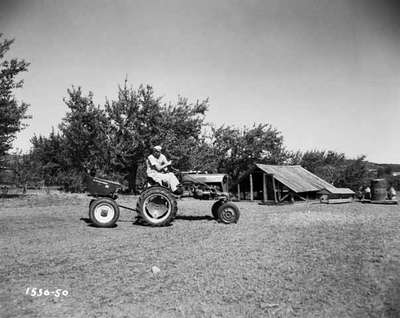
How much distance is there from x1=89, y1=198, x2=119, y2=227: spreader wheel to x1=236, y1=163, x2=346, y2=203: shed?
45.1 ft

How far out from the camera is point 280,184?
24.2m

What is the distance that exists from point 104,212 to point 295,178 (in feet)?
57.0

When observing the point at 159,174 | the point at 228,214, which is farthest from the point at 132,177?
the point at 228,214

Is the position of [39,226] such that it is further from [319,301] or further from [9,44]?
[9,44]

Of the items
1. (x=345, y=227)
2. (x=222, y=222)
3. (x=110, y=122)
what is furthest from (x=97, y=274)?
(x=110, y=122)

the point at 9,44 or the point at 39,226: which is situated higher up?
the point at 9,44

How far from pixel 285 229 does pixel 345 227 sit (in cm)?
172

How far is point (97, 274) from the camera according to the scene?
15.9ft

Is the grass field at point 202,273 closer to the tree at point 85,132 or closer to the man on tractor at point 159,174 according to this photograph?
the man on tractor at point 159,174

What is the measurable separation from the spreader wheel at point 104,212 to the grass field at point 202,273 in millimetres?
868

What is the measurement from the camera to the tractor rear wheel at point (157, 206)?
9398 mm

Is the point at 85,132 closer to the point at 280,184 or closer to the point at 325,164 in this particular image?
the point at 280,184

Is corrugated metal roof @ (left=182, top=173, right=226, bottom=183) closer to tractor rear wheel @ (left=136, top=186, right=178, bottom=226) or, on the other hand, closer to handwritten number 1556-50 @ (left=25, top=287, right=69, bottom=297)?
tractor rear wheel @ (left=136, top=186, right=178, bottom=226)

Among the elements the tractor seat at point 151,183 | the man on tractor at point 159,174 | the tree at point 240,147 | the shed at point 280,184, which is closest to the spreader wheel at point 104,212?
the tractor seat at point 151,183
